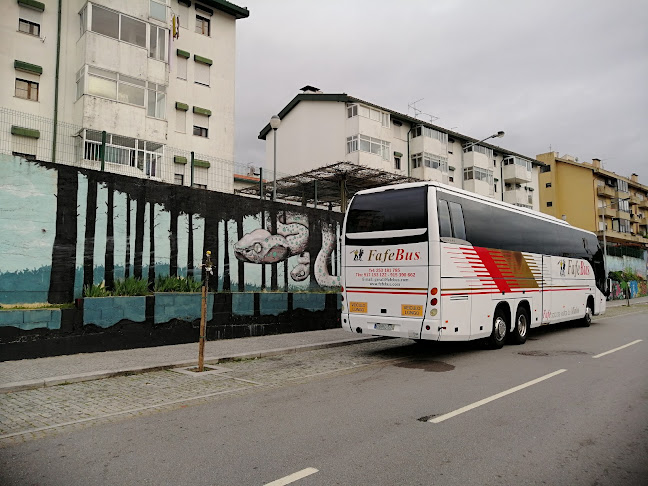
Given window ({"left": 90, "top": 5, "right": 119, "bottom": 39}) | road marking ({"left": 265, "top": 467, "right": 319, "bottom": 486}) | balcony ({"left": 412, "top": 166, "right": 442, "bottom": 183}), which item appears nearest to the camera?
road marking ({"left": 265, "top": 467, "right": 319, "bottom": 486})

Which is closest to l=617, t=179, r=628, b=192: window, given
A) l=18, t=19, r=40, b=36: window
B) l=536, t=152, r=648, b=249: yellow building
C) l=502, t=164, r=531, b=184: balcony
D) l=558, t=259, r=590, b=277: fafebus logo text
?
l=536, t=152, r=648, b=249: yellow building

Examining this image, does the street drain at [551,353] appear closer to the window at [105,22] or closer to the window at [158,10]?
the window at [105,22]

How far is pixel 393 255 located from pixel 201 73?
22121 millimetres

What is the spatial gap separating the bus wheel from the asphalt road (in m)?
2.44

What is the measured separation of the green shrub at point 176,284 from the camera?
12.1 metres

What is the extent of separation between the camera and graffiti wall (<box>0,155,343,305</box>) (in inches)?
392

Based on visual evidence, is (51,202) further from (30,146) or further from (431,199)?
(431,199)

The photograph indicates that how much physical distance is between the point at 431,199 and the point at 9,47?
21666mm

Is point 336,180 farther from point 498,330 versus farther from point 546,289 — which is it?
point 498,330

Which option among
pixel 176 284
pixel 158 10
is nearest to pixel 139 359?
pixel 176 284

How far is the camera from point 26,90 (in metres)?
21.6

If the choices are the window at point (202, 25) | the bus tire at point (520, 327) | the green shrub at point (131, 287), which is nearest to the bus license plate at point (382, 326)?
the bus tire at point (520, 327)

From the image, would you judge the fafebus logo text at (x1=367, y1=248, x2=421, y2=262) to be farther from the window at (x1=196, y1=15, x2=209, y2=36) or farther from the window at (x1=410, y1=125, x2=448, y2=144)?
the window at (x1=410, y1=125, x2=448, y2=144)

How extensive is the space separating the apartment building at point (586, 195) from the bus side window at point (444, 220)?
56993 mm
